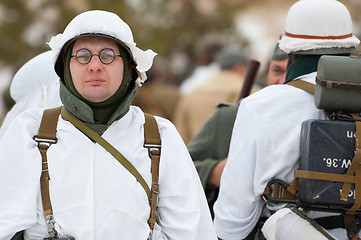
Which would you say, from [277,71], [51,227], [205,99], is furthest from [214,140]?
[205,99]

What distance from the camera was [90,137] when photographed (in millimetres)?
3160

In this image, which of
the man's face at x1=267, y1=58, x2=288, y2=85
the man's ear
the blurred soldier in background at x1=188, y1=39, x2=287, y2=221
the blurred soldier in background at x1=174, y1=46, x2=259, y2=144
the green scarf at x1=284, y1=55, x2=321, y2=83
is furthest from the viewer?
the blurred soldier in background at x1=174, y1=46, x2=259, y2=144

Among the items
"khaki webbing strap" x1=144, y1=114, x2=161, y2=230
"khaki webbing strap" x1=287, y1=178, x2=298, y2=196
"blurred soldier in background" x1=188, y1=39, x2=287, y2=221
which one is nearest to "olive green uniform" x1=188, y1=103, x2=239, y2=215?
"blurred soldier in background" x1=188, y1=39, x2=287, y2=221

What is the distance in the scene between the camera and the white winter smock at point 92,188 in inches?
119

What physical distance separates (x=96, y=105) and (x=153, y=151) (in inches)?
12.4

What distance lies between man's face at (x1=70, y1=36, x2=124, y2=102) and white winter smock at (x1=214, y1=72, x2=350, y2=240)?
0.88m

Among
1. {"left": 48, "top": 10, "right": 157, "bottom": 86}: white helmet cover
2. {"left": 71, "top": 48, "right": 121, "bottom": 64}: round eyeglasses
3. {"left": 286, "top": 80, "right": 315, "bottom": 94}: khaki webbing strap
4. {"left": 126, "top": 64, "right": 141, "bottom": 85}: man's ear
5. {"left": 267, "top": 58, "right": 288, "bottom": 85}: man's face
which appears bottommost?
{"left": 267, "top": 58, "right": 288, "bottom": 85}: man's face

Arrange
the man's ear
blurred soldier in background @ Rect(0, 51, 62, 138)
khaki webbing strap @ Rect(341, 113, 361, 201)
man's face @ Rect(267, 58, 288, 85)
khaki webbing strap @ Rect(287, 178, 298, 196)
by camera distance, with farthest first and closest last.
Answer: man's face @ Rect(267, 58, 288, 85) → blurred soldier in background @ Rect(0, 51, 62, 138) → khaki webbing strap @ Rect(287, 178, 298, 196) → khaki webbing strap @ Rect(341, 113, 361, 201) → the man's ear

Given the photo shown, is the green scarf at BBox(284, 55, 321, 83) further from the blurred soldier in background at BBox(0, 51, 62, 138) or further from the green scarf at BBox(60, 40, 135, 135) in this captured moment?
the blurred soldier in background at BBox(0, 51, 62, 138)

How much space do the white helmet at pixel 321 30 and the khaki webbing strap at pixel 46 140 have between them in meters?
1.38

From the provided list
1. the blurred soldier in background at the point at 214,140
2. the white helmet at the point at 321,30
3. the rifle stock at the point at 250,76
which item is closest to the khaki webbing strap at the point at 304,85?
the white helmet at the point at 321,30

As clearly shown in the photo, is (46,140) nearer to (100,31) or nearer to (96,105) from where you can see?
(96,105)

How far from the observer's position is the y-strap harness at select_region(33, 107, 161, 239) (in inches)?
120

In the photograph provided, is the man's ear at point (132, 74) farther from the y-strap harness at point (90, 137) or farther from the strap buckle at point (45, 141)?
the strap buckle at point (45, 141)
